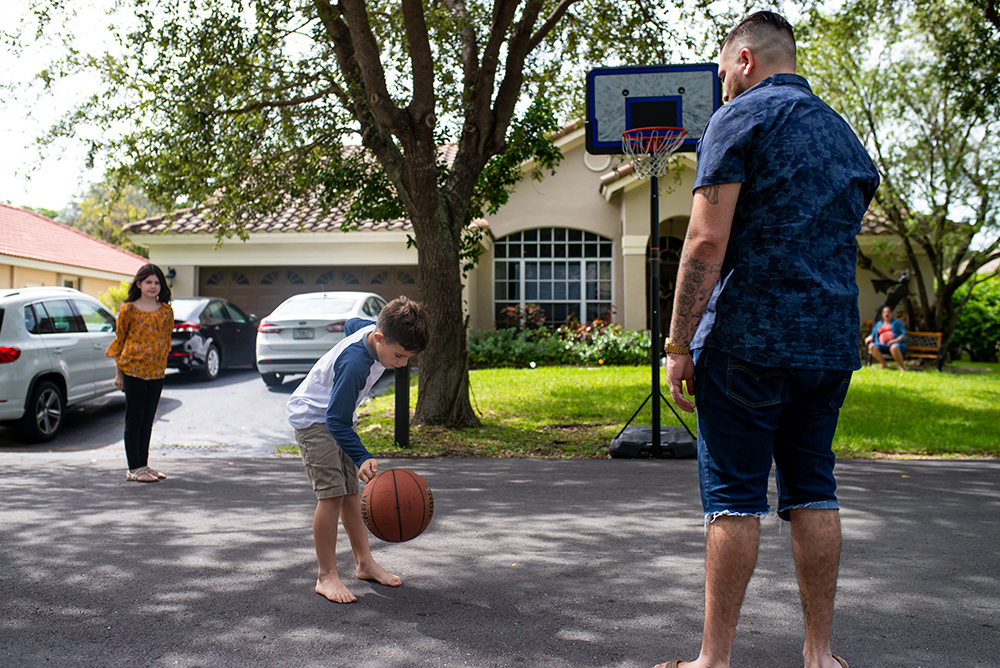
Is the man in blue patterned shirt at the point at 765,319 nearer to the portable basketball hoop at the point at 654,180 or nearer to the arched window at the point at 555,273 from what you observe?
the portable basketball hoop at the point at 654,180

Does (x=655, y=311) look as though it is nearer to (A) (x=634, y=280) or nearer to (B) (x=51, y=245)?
(A) (x=634, y=280)

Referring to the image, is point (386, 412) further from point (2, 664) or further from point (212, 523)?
point (2, 664)

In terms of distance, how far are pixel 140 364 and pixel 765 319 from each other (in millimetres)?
5375

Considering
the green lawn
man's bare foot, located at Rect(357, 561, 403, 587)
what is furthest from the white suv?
man's bare foot, located at Rect(357, 561, 403, 587)

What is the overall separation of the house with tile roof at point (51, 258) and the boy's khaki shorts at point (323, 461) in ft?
64.5

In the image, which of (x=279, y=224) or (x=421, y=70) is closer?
(x=421, y=70)

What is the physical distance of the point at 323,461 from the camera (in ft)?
11.7

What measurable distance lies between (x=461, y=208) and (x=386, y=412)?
294 cm

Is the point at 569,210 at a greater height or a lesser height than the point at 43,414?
greater

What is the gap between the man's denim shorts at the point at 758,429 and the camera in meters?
2.43

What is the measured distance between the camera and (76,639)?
3.05 metres

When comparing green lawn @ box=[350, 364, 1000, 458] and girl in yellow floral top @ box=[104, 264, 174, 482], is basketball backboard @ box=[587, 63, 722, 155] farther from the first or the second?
girl in yellow floral top @ box=[104, 264, 174, 482]

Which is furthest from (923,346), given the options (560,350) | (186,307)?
(186,307)

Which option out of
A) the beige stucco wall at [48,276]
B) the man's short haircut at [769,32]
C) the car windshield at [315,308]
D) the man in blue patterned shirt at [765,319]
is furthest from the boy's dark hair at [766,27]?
the beige stucco wall at [48,276]
